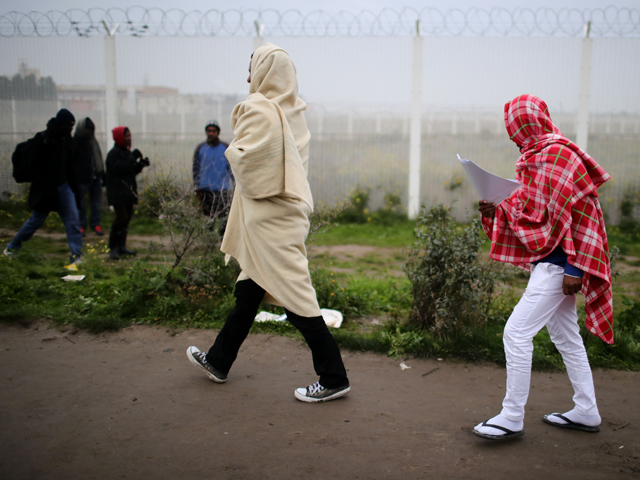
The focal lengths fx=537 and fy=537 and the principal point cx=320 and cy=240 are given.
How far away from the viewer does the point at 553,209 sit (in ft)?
9.09

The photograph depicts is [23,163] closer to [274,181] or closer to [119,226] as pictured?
[119,226]

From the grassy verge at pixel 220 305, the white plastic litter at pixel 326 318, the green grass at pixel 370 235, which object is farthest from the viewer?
the green grass at pixel 370 235

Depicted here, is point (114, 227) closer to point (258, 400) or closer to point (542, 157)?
point (258, 400)

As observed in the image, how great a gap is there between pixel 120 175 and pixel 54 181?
1.27 m

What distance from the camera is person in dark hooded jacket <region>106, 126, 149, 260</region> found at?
722cm

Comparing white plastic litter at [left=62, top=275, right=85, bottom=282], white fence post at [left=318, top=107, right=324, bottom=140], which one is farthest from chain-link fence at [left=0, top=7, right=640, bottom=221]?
white plastic litter at [left=62, top=275, right=85, bottom=282]

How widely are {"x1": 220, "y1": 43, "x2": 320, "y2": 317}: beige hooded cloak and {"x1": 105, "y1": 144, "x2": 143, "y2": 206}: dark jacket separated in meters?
4.45

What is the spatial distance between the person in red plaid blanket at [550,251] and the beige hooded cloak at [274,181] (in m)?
1.13

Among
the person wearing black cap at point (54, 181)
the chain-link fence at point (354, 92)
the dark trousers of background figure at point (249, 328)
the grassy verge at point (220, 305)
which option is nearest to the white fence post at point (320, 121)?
the chain-link fence at point (354, 92)

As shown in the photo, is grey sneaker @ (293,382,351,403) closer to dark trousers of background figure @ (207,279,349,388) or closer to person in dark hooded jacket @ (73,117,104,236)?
dark trousers of background figure @ (207,279,349,388)

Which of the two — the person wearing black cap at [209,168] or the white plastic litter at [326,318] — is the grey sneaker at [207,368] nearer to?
the white plastic litter at [326,318]

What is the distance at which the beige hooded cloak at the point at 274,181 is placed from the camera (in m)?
3.12

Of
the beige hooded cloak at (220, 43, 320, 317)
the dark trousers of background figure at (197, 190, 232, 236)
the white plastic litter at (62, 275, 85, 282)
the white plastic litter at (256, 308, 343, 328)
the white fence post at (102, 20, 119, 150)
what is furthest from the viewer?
the white fence post at (102, 20, 119, 150)

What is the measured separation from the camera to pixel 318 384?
3.36 m
